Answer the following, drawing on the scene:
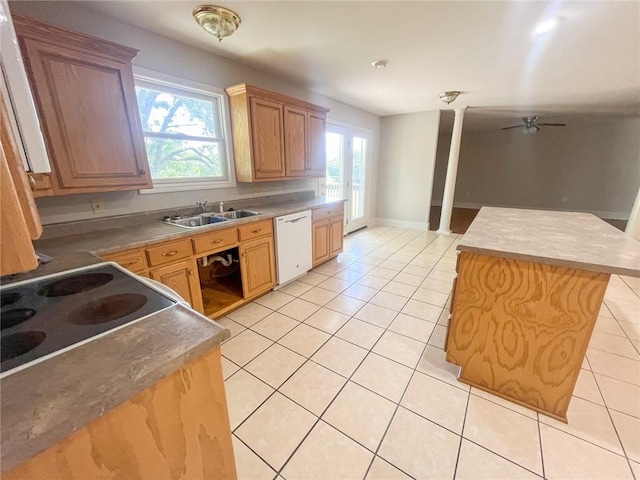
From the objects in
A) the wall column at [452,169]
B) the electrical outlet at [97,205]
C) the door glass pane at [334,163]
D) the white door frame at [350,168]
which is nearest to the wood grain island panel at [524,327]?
the electrical outlet at [97,205]

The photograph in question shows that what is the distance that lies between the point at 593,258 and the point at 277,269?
7.98 ft

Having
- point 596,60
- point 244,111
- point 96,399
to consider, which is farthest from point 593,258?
point 244,111

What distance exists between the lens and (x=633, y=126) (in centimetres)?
610

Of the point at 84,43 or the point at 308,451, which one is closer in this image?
the point at 308,451

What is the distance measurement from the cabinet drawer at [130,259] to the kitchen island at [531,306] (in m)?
2.05

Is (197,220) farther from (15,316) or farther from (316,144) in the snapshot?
(316,144)

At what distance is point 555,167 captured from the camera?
7.11 m

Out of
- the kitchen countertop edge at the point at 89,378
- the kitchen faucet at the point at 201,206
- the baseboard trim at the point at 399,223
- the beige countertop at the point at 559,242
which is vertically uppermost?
the kitchen faucet at the point at 201,206

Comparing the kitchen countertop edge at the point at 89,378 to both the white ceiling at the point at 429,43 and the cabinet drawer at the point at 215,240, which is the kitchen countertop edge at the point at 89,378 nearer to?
the cabinet drawer at the point at 215,240

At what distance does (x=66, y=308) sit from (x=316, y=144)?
10.4ft

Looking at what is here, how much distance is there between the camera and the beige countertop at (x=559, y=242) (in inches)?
50.1

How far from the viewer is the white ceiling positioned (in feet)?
5.91

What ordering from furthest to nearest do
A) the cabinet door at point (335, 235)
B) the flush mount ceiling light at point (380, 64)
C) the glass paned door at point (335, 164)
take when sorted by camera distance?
the glass paned door at point (335, 164), the cabinet door at point (335, 235), the flush mount ceiling light at point (380, 64)

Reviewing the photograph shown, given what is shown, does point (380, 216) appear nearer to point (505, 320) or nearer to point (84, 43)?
point (505, 320)
